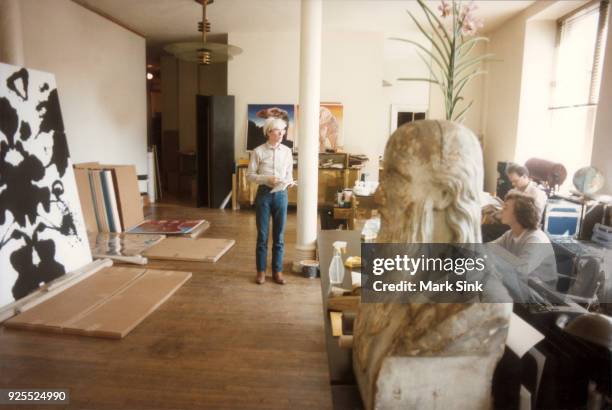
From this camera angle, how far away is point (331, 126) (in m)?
7.82

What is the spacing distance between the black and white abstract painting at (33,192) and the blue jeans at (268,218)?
5.37 ft

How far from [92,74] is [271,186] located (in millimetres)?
4288

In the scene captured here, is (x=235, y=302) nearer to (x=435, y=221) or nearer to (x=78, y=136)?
(x=435, y=221)

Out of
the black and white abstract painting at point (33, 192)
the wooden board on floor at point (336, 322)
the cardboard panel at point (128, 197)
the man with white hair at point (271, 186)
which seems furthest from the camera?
the cardboard panel at point (128, 197)

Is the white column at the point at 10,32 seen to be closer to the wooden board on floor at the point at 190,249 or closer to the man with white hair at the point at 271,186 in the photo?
the wooden board on floor at the point at 190,249

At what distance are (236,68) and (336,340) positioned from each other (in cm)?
709

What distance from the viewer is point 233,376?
8.04ft

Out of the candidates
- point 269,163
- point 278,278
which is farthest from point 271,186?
point 278,278

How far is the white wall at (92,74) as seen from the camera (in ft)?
17.8

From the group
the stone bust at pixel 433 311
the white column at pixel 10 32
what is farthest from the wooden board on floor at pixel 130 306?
the white column at pixel 10 32

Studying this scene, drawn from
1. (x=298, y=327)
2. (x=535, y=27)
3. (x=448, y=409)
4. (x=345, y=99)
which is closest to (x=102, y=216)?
(x=298, y=327)

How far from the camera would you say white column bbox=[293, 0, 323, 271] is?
4176mm

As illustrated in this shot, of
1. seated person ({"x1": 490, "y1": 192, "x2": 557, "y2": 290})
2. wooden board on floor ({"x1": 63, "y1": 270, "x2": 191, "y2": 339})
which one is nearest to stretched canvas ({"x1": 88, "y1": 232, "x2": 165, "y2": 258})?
wooden board on floor ({"x1": 63, "y1": 270, "x2": 191, "y2": 339})

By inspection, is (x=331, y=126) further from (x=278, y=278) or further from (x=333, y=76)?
(x=278, y=278)
